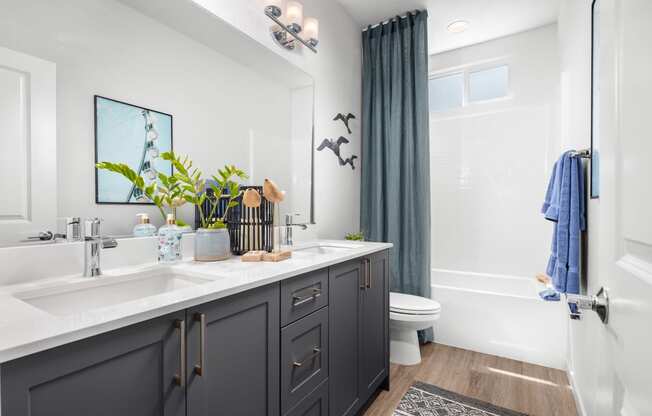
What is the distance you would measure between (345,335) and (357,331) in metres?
0.13

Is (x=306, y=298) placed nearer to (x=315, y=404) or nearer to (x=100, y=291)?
(x=315, y=404)

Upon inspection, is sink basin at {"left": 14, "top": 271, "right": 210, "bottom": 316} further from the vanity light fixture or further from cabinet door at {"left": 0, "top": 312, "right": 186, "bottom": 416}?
the vanity light fixture

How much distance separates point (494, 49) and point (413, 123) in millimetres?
1212

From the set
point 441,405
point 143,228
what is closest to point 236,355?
point 143,228

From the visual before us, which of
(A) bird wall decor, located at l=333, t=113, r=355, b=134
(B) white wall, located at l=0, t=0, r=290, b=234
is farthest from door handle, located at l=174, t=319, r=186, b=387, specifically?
(A) bird wall decor, located at l=333, t=113, r=355, b=134

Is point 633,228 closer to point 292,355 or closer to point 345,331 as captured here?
point 292,355

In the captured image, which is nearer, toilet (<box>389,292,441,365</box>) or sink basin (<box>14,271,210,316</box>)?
sink basin (<box>14,271,210,316</box>)

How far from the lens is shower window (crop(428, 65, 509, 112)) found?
9.81 ft

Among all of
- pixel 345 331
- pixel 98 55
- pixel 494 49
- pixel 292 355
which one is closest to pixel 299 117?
pixel 98 55

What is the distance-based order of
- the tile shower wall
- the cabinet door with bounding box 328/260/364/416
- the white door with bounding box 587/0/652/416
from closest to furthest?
the white door with bounding box 587/0/652/416, the cabinet door with bounding box 328/260/364/416, the tile shower wall

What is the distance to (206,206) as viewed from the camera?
1478 millimetres

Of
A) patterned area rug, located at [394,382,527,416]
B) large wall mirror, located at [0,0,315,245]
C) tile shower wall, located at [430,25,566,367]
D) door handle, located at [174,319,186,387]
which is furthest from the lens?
tile shower wall, located at [430,25,566,367]

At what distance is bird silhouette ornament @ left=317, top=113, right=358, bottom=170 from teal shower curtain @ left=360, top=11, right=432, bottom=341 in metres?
0.18

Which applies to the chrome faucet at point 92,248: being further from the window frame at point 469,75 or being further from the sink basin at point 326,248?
the window frame at point 469,75
